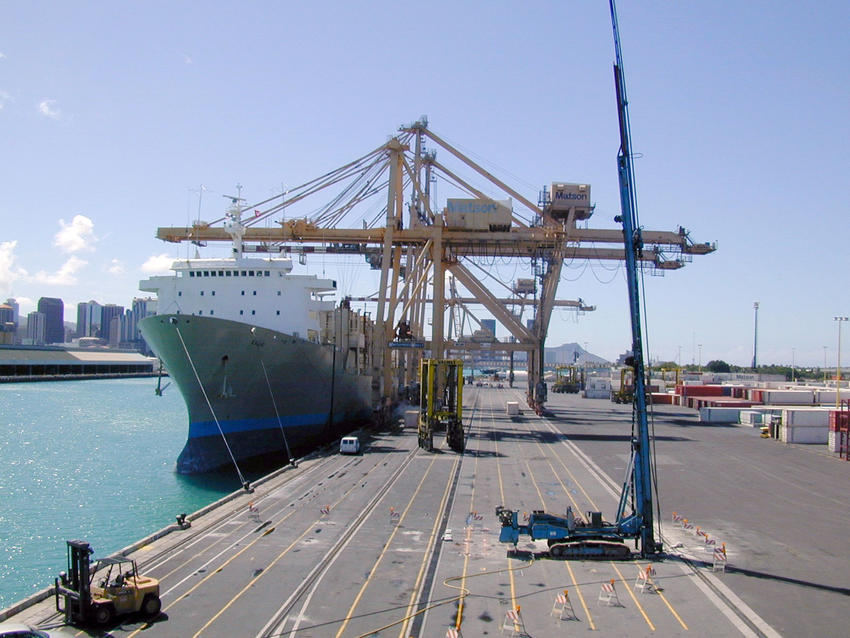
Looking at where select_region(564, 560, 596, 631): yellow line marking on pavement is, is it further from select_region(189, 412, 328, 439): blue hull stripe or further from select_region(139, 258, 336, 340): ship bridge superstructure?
select_region(139, 258, 336, 340): ship bridge superstructure

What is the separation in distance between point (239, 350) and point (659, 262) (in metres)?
29.2

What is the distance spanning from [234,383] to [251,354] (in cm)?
137

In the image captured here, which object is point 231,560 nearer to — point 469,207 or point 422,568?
point 422,568

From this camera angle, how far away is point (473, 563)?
14.0 m

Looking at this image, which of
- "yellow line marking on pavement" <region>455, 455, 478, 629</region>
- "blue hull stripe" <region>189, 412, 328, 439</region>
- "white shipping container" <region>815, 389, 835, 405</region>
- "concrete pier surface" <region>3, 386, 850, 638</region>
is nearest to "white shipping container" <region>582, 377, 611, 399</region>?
"white shipping container" <region>815, 389, 835, 405</region>

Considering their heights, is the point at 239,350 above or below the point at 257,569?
above

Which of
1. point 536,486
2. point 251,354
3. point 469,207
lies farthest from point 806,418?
point 251,354

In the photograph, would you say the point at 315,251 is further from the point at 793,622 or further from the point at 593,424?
the point at 793,622

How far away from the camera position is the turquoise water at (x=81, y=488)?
17.4 metres

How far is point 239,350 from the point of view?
26812 millimetres

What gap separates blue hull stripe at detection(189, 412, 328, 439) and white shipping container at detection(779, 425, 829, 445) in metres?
25.8

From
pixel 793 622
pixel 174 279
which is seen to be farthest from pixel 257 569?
pixel 174 279

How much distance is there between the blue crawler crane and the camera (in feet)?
48.9

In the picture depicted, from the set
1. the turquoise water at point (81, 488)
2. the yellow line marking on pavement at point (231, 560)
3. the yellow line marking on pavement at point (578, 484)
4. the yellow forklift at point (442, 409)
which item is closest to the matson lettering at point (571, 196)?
the yellow forklift at point (442, 409)
